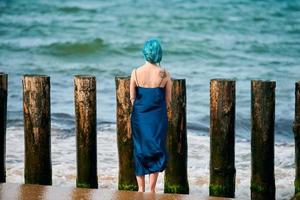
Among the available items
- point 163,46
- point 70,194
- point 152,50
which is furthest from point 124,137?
point 163,46

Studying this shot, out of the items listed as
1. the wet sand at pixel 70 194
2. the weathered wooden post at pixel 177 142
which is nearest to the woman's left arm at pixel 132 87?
the weathered wooden post at pixel 177 142

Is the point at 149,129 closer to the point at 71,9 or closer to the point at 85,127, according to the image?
the point at 85,127

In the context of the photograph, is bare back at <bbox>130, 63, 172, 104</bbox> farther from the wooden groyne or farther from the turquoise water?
the turquoise water

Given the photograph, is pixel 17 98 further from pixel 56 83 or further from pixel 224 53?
pixel 224 53

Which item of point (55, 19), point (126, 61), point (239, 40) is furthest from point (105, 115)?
point (55, 19)

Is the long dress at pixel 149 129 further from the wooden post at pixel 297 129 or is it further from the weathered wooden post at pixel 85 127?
the wooden post at pixel 297 129

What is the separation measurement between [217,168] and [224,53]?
16027mm

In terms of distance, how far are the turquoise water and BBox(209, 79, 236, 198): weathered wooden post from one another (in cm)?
495

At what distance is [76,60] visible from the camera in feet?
71.5

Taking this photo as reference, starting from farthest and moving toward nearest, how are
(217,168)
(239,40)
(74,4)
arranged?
(74,4), (239,40), (217,168)

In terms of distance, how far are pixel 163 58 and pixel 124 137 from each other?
15.4 m

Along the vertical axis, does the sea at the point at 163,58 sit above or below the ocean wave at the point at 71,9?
below

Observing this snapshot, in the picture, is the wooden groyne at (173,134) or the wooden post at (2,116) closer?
the wooden groyne at (173,134)

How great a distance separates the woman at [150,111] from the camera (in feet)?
20.3
